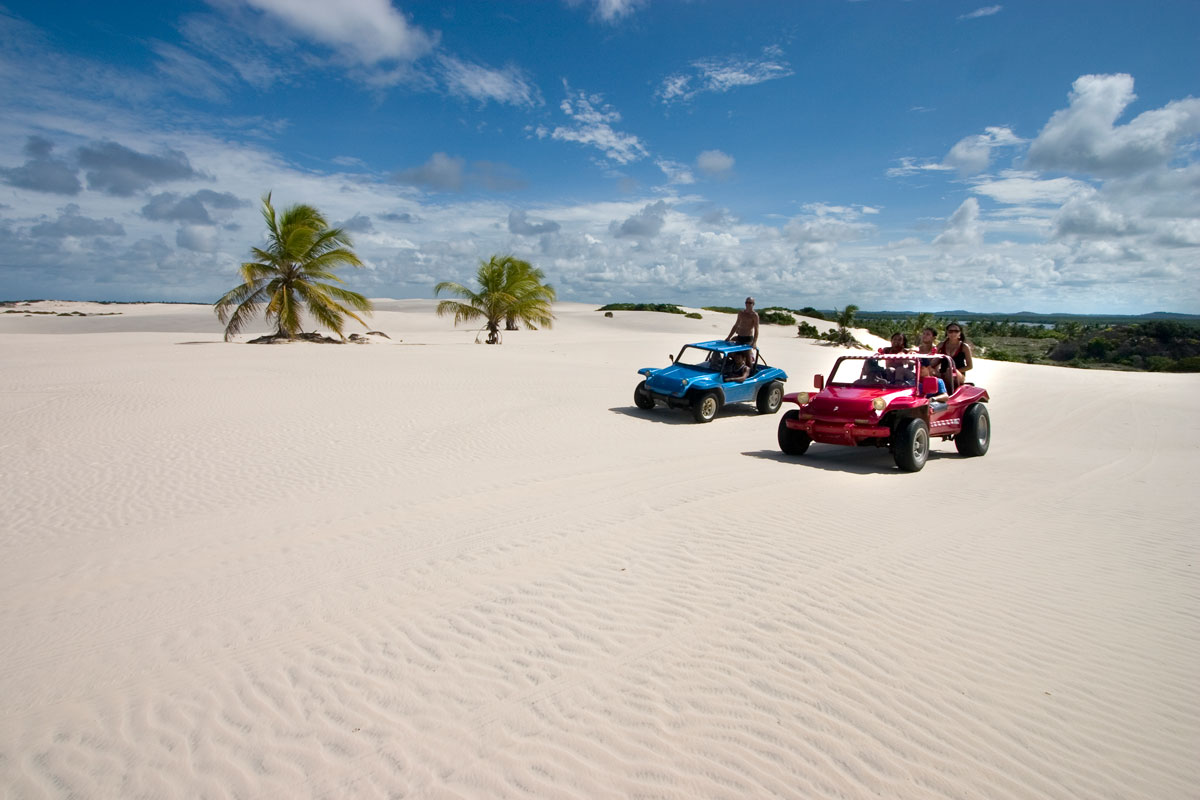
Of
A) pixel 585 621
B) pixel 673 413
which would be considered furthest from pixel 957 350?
pixel 585 621

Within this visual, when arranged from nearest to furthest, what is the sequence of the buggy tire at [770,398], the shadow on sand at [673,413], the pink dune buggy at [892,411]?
the pink dune buggy at [892,411]
the shadow on sand at [673,413]
the buggy tire at [770,398]

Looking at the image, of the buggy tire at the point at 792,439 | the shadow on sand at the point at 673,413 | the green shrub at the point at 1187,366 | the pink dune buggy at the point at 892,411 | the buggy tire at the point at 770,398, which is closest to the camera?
the pink dune buggy at the point at 892,411

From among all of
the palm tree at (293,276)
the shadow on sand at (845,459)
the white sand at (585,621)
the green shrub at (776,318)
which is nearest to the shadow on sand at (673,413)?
the white sand at (585,621)

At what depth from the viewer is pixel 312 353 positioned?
20391 mm

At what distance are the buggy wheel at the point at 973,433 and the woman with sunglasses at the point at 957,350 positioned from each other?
60cm

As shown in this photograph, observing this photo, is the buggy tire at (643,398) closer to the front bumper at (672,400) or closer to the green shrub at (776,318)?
the front bumper at (672,400)

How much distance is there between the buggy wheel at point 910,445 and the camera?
26.7ft

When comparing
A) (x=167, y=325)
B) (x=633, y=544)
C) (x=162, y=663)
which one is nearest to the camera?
(x=162, y=663)

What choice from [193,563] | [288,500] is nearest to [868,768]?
[193,563]

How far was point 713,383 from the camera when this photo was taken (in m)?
11.8

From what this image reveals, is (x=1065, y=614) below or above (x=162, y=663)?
above

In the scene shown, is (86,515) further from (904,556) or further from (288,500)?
(904,556)

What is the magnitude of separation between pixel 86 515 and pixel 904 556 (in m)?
7.86

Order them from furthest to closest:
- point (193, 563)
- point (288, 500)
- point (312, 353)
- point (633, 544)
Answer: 1. point (312, 353)
2. point (288, 500)
3. point (633, 544)
4. point (193, 563)
